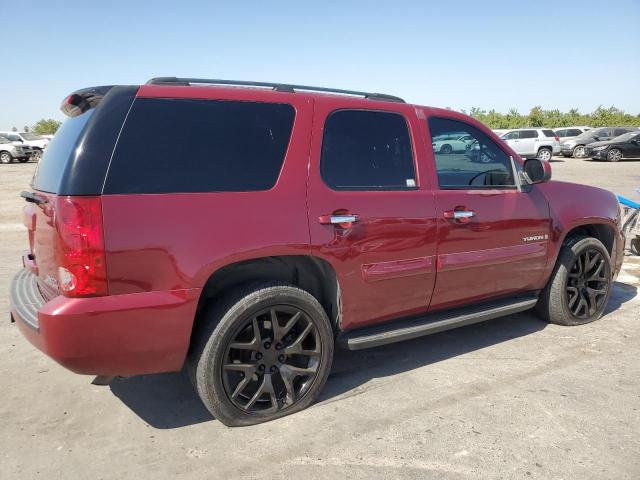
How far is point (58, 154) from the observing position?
2.80m

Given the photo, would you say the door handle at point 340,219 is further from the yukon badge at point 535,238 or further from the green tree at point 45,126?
the green tree at point 45,126

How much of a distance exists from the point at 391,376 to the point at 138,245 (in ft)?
6.66

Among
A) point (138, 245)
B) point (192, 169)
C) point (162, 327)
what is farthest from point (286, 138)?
point (162, 327)

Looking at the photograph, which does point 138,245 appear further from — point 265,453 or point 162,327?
point 265,453

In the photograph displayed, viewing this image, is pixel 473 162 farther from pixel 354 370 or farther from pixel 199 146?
pixel 199 146

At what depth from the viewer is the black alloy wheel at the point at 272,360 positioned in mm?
2887

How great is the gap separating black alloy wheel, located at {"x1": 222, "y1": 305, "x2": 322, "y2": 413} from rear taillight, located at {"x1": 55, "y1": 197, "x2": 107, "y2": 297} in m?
0.81

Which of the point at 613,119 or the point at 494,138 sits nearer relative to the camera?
the point at 494,138

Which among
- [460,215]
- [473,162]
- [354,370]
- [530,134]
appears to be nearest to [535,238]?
[473,162]

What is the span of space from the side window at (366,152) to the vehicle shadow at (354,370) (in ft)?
4.44

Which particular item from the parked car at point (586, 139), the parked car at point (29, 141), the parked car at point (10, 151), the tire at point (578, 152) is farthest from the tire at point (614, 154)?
the parked car at point (10, 151)

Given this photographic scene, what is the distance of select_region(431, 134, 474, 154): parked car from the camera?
3666 millimetres

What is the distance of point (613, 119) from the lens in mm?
46125

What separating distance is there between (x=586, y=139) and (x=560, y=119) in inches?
863
